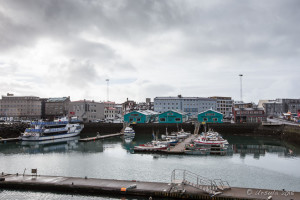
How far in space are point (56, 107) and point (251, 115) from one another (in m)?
88.7

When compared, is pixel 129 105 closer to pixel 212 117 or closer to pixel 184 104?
pixel 184 104

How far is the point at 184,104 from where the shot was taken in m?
123

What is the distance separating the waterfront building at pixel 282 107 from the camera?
416 feet

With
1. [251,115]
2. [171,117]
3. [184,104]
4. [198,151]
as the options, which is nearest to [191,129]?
[171,117]

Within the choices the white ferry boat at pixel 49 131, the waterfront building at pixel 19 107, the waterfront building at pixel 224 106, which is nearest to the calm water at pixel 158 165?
the white ferry boat at pixel 49 131

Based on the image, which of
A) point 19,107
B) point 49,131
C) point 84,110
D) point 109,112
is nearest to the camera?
point 49,131

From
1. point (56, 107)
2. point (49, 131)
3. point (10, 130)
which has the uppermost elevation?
point (56, 107)

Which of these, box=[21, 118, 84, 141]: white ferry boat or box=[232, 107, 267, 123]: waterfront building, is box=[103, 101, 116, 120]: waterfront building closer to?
box=[21, 118, 84, 141]: white ferry boat

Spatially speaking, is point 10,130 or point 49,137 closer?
point 49,137

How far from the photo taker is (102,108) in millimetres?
120688

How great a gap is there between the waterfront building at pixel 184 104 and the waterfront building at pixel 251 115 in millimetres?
29400

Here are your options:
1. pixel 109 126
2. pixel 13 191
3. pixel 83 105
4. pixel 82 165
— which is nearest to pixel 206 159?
pixel 82 165

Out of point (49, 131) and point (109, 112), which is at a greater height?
point (109, 112)

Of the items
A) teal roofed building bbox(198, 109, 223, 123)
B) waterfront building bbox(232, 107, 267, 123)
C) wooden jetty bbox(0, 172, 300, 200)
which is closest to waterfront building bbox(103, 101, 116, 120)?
teal roofed building bbox(198, 109, 223, 123)
